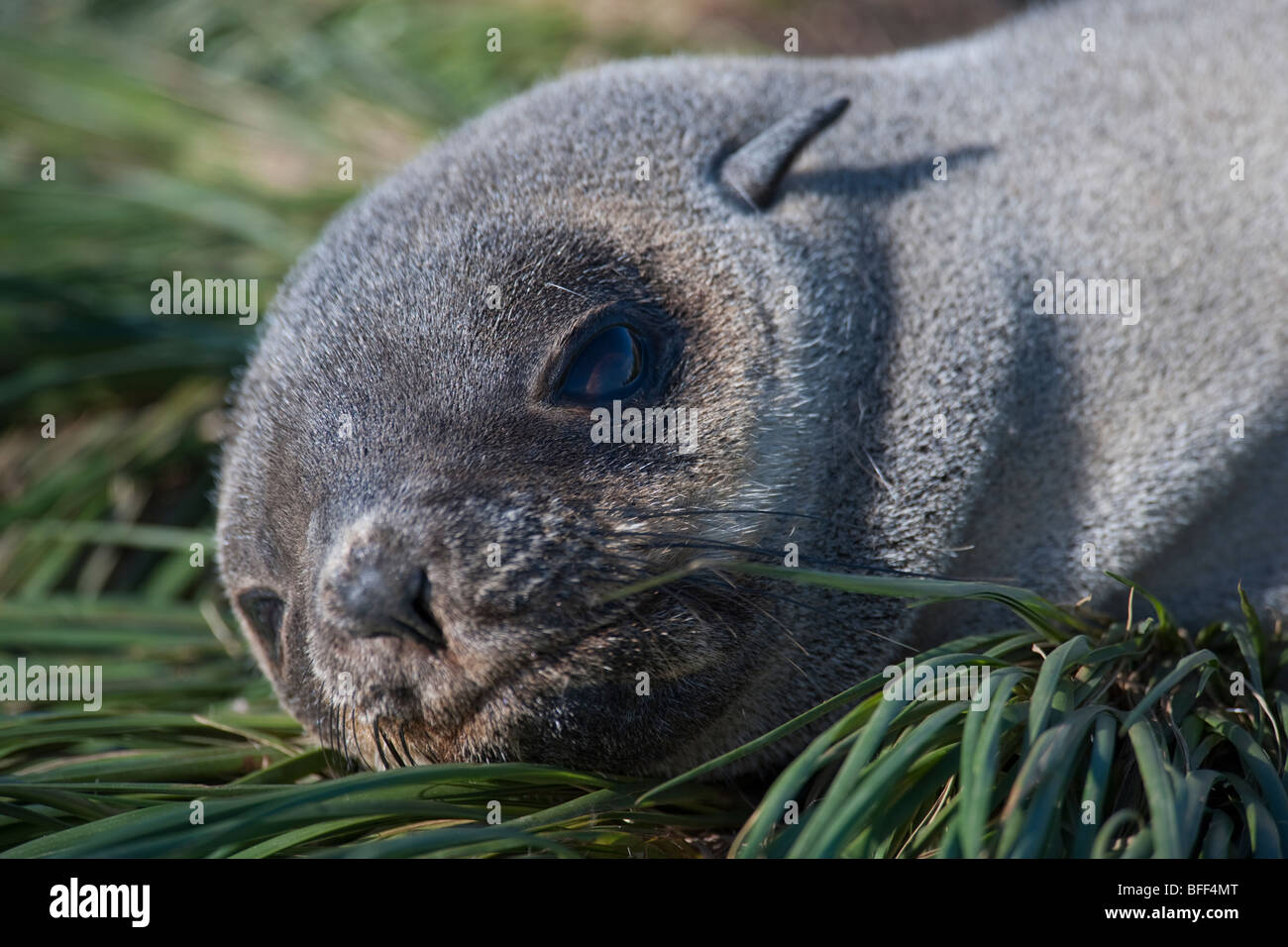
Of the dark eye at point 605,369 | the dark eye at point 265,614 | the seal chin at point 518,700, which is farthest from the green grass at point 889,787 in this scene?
the dark eye at point 605,369

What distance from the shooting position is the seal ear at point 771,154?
2.74 m

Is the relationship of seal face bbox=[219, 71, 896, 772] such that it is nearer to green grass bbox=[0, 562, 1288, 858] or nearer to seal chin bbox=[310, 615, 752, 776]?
seal chin bbox=[310, 615, 752, 776]

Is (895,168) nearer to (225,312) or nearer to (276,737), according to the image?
(276,737)

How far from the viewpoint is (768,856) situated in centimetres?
Result: 204

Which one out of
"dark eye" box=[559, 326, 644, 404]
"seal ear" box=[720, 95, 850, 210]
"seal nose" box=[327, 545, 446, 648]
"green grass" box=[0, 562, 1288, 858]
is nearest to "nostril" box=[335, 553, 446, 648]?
"seal nose" box=[327, 545, 446, 648]

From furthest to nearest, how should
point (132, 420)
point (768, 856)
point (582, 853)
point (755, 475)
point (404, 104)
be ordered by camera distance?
point (404, 104) < point (132, 420) < point (755, 475) < point (582, 853) < point (768, 856)

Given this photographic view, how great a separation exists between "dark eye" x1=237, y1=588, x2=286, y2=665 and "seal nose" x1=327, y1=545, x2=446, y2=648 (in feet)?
1.82

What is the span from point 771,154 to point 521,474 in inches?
42.1

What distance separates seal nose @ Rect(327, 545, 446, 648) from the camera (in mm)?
2121

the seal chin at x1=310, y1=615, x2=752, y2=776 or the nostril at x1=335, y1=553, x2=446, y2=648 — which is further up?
the nostril at x1=335, y1=553, x2=446, y2=648
